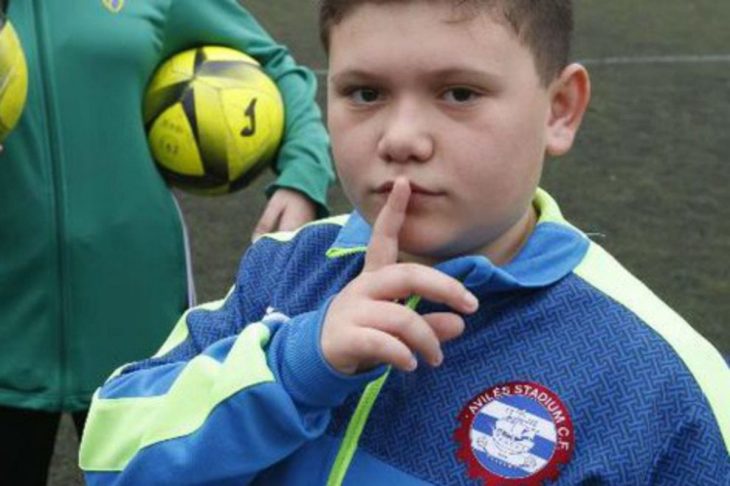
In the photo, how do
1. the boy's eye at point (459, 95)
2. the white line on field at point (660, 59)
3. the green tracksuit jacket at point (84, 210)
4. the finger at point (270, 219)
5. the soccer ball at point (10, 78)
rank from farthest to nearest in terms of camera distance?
the white line on field at point (660, 59) < the finger at point (270, 219) < the green tracksuit jacket at point (84, 210) < the soccer ball at point (10, 78) < the boy's eye at point (459, 95)

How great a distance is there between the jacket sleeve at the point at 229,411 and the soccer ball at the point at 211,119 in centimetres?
125

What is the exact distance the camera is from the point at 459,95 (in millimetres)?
1539

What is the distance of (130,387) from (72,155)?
1.05 metres

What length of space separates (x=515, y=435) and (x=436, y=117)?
1.33 ft

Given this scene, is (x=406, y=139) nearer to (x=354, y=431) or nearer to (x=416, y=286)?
(x=416, y=286)

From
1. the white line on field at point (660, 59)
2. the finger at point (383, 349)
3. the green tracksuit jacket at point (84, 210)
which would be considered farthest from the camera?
the white line on field at point (660, 59)

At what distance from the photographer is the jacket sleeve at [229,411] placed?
1.52 metres

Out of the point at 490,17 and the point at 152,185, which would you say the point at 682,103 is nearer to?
the point at 152,185

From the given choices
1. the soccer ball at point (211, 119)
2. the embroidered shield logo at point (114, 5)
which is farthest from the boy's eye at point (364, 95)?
the soccer ball at point (211, 119)

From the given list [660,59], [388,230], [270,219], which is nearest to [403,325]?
[388,230]

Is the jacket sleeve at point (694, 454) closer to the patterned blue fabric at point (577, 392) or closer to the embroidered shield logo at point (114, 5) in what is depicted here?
the patterned blue fabric at point (577, 392)

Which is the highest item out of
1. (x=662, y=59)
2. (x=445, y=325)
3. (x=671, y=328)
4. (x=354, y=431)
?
(x=445, y=325)

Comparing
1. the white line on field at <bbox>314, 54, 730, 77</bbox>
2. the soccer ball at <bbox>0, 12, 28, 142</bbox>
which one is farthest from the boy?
the white line on field at <bbox>314, 54, 730, 77</bbox>

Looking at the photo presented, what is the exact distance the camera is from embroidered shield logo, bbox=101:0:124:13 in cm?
271
